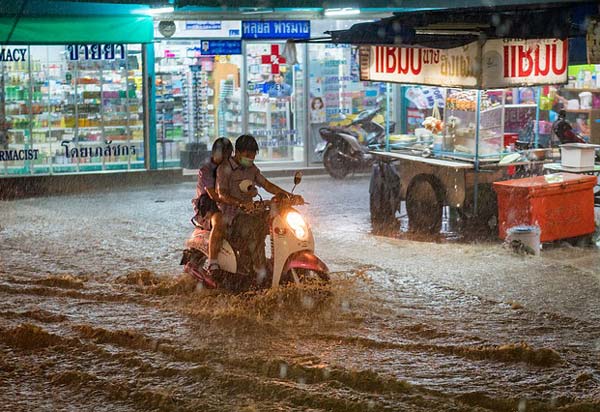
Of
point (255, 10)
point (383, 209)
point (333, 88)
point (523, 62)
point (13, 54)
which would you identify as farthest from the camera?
point (333, 88)

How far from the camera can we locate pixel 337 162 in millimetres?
19234

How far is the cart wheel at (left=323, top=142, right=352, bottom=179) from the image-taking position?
1916 cm

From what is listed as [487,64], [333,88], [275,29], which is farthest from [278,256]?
[333,88]

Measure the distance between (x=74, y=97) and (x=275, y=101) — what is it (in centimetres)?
406

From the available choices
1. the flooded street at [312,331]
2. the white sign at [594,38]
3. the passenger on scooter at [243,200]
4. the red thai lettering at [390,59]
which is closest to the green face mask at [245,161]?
the passenger on scooter at [243,200]

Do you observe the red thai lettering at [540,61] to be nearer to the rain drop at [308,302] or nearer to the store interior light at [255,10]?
the rain drop at [308,302]

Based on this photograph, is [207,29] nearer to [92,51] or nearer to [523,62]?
[92,51]

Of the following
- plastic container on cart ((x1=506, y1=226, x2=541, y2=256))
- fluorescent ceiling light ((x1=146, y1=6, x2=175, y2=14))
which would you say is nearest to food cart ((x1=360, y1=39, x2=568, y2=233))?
plastic container on cart ((x1=506, y1=226, x2=541, y2=256))

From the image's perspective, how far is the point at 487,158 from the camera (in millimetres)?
13062

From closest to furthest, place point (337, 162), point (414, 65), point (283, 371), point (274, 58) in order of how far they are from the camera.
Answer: point (283, 371) → point (414, 65) → point (337, 162) → point (274, 58)

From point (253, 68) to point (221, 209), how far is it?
1030 centimetres

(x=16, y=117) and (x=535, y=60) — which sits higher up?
(x=535, y=60)

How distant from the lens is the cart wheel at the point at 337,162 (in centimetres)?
1916

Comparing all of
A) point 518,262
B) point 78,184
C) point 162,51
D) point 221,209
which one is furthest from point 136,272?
point 162,51
